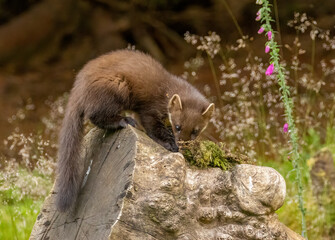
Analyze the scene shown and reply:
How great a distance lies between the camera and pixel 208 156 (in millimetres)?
2908

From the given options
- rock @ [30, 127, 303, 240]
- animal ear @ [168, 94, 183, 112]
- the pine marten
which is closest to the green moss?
rock @ [30, 127, 303, 240]

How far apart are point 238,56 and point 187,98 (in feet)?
15.7

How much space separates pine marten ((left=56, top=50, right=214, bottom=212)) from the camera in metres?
3.16

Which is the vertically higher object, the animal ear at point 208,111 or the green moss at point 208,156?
the green moss at point 208,156

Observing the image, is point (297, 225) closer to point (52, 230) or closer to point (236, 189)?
point (236, 189)

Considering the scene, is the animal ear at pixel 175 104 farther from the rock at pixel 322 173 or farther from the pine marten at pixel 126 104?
the rock at pixel 322 173

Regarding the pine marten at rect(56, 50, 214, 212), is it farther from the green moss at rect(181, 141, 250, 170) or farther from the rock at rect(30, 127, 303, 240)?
the green moss at rect(181, 141, 250, 170)

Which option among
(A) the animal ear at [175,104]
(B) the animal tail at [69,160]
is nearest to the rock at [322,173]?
(A) the animal ear at [175,104]

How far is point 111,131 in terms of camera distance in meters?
3.24

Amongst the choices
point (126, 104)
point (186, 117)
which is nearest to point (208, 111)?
point (186, 117)

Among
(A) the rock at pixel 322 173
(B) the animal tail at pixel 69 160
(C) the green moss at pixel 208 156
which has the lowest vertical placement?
(A) the rock at pixel 322 173

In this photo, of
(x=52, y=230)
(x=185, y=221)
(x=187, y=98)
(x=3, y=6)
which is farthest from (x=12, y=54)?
(x=185, y=221)

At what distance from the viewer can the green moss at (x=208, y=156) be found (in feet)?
9.52

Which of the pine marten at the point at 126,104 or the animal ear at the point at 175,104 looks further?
the animal ear at the point at 175,104
